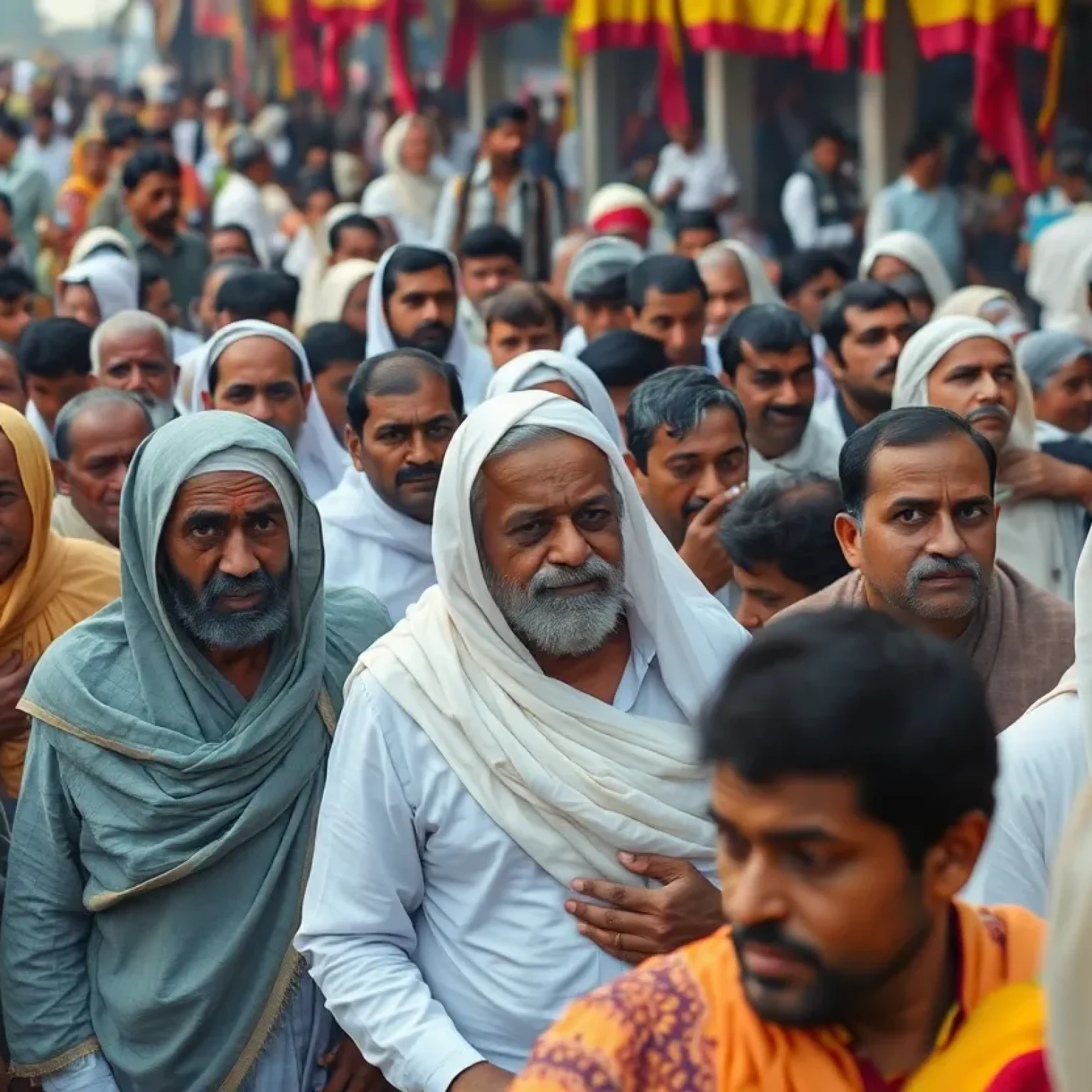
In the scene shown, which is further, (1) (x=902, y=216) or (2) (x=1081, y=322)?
(1) (x=902, y=216)

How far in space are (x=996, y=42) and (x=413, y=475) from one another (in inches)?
266

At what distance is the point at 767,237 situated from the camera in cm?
1555

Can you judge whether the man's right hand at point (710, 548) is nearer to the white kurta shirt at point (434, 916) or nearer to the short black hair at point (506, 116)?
the white kurta shirt at point (434, 916)

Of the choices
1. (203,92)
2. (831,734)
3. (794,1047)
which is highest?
(203,92)

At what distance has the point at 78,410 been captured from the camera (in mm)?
5066

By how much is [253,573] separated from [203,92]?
17.8m

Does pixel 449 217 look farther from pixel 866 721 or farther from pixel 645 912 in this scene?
pixel 866 721

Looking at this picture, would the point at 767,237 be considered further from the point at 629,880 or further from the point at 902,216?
the point at 629,880

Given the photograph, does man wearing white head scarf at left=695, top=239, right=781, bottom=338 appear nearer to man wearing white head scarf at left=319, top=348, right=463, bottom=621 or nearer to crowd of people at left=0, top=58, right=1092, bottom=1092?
crowd of people at left=0, top=58, right=1092, bottom=1092

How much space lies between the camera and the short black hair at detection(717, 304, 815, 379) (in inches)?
230

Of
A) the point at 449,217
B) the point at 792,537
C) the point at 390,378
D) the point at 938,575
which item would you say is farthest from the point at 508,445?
the point at 449,217

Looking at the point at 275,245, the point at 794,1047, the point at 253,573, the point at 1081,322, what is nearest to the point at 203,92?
the point at 275,245

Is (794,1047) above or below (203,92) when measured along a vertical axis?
below

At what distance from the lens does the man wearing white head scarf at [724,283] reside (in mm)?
7852
